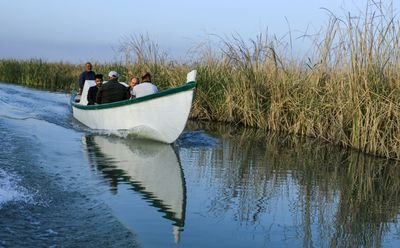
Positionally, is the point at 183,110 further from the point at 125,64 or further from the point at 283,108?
the point at 125,64

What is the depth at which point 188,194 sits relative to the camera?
23.9ft

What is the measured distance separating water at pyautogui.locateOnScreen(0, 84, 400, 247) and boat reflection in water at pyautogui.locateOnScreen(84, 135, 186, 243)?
0.02 meters

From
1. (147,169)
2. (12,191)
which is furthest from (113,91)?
(12,191)

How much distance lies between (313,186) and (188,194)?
213 centimetres

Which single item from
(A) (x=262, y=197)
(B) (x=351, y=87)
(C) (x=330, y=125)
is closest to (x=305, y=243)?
(A) (x=262, y=197)

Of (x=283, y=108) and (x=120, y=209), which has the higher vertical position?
(x=283, y=108)

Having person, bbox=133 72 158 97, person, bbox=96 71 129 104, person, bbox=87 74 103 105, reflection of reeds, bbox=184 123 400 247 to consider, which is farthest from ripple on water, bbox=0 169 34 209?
person, bbox=87 74 103 105

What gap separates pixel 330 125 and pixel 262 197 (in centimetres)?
585

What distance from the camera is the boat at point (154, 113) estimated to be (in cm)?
1067

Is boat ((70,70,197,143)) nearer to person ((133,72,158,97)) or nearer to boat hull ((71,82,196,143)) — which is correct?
boat hull ((71,82,196,143))

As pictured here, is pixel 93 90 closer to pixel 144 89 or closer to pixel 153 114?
pixel 144 89

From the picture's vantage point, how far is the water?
18.0 ft

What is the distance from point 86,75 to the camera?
18.0m

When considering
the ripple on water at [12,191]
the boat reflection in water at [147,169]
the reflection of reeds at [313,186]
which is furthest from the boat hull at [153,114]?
the ripple on water at [12,191]
